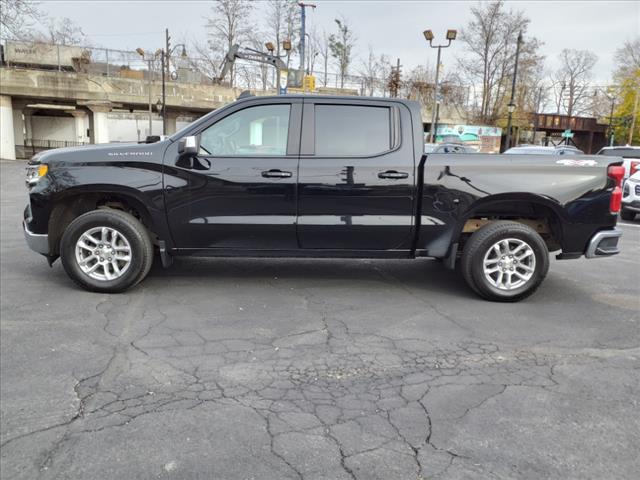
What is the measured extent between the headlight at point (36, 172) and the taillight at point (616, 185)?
18.4 feet

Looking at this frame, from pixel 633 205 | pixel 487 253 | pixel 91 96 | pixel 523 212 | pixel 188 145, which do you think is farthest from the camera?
pixel 91 96

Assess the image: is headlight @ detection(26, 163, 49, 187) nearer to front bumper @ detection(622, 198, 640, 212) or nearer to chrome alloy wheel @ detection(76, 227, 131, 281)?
chrome alloy wheel @ detection(76, 227, 131, 281)

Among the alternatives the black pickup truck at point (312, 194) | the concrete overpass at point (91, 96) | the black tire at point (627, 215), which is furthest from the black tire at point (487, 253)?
the concrete overpass at point (91, 96)

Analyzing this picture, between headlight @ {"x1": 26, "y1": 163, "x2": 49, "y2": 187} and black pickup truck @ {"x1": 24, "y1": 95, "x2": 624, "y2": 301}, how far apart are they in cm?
2

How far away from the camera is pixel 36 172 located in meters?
5.31

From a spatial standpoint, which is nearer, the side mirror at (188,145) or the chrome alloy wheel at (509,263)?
the side mirror at (188,145)

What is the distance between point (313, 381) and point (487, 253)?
263 cm

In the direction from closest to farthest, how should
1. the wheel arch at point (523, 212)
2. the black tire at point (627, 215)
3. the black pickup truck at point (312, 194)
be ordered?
1. the black pickup truck at point (312, 194)
2. the wheel arch at point (523, 212)
3. the black tire at point (627, 215)

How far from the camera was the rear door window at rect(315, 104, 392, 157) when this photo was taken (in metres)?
5.30

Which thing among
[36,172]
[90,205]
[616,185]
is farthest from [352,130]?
[36,172]

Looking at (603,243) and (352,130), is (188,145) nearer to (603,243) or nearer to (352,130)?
(352,130)

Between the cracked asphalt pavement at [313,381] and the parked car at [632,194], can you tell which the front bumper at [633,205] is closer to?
the parked car at [632,194]

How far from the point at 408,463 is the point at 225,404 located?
45.4 inches

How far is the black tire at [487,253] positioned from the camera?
17.4 ft
